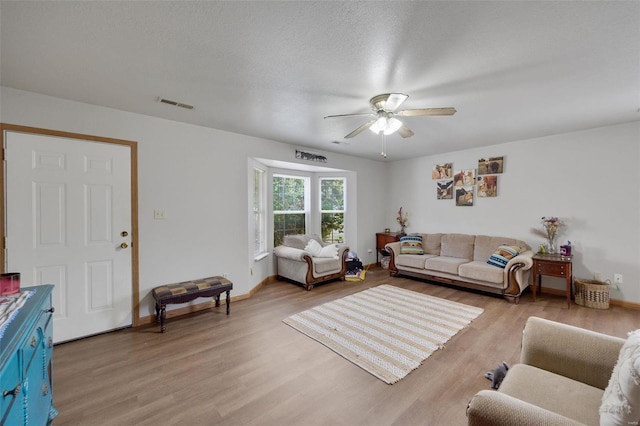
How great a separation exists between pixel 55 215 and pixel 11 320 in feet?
6.58

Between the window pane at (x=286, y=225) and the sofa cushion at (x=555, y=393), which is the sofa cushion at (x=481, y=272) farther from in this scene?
the window pane at (x=286, y=225)

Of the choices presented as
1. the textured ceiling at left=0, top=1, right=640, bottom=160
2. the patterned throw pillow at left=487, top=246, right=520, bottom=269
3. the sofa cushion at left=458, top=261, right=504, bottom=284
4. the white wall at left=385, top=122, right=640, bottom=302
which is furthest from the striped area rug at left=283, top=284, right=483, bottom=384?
the textured ceiling at left=0, top=1, right=640, bottom=160

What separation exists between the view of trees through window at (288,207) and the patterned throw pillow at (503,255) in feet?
11.4

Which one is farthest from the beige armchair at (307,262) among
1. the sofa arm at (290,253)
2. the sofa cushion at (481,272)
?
the sofa cushion at (481,272)

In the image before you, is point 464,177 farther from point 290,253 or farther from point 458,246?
point 290,253

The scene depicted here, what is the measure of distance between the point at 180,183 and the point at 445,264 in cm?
423

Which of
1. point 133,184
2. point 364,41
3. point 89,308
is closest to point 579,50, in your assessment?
point 364,41

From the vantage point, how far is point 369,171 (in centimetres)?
608

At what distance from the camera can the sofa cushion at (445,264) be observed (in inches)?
173

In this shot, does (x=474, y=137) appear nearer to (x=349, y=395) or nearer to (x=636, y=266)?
(x=636, y=266)

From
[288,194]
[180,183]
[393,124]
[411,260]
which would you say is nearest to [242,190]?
[180,183]

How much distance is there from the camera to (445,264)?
4484 millimetres

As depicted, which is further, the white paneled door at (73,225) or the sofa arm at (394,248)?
the sofa arm at (394,248)

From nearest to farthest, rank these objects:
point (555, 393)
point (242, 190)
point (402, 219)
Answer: point (555, 393) → point (242, 190) → point (402, 219)
